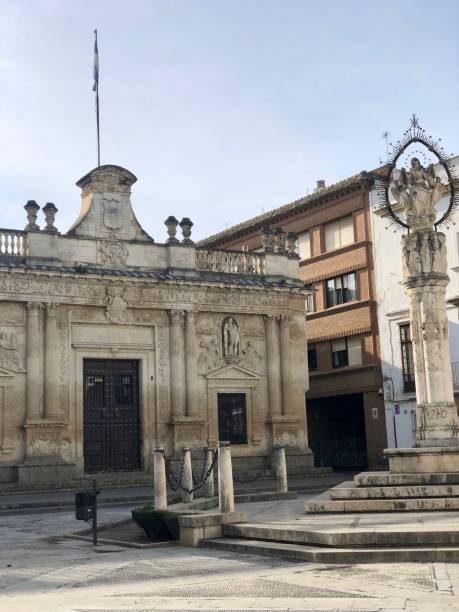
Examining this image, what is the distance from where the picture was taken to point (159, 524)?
1508 centimetres

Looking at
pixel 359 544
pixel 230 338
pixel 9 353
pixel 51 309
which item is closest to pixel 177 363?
pixel 230 338

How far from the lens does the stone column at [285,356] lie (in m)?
32.4

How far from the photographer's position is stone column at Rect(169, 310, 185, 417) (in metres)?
30.2

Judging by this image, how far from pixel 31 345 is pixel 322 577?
19.3 m

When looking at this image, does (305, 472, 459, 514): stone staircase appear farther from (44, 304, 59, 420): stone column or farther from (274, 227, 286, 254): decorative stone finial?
(274, 227, 286, 254): decorative stone finial

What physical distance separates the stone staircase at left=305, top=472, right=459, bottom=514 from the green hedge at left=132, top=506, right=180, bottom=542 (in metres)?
A: 2.51

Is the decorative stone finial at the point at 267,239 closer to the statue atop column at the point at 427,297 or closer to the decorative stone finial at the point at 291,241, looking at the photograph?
the decorative stone finial at the point at 291,241

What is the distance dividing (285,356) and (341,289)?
697 centimetres

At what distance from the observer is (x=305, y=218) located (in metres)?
39.8

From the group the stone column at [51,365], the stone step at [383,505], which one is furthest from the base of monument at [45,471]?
the stone step at [383,505]

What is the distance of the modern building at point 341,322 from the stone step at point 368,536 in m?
23.4

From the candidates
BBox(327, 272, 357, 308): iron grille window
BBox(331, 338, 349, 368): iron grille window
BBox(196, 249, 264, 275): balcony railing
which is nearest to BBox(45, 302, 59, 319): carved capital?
BBox(196, 249, 264, 275): balcony railing

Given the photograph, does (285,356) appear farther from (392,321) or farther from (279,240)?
(392,321)

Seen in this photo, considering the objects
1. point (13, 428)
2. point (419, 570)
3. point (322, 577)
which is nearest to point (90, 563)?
point (322, 577)
